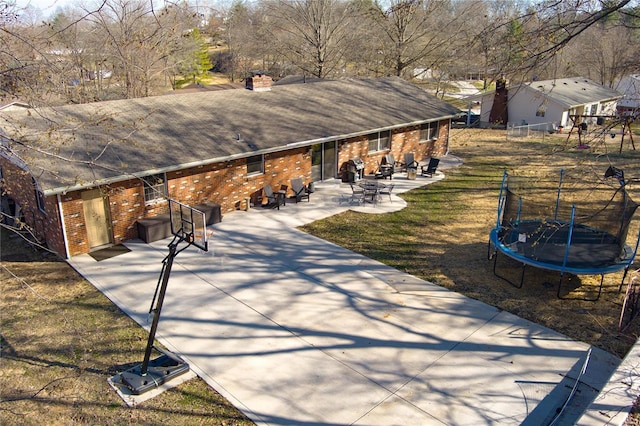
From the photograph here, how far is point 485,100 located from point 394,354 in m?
31.5

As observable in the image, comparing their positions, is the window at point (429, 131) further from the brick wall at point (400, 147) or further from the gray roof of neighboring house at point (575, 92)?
the gray roof of neighboring house at point (575, 92)

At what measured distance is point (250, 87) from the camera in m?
21.4

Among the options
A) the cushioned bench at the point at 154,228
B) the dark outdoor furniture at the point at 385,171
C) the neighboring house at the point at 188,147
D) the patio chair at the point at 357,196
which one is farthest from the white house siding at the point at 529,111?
the cushioned bench at the point at 154,228

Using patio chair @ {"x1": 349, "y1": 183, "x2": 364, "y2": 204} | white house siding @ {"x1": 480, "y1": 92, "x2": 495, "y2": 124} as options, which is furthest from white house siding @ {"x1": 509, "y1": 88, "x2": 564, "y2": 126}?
patio chair @ {"x1": 349, "y1": 183, "x2": 364, "y2": 204}

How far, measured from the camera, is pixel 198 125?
16.4 metres

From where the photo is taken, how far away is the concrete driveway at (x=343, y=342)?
7.79 metres

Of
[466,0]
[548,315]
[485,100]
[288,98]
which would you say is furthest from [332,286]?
[485,100]

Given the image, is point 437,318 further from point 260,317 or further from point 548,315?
point 260,317

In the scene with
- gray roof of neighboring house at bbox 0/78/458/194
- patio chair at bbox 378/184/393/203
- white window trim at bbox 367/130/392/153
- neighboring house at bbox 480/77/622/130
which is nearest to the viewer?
gray roof of neighboring house at bbox 0/78/458/194

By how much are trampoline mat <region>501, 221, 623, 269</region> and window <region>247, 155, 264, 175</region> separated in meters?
8.40

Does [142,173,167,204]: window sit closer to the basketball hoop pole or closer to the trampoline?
the basketball hoop pole

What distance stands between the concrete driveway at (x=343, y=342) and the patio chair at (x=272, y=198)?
3.52 m

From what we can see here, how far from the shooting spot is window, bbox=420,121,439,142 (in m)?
23.7

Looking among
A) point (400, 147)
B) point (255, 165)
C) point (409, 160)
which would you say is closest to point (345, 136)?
point (255, 165)
